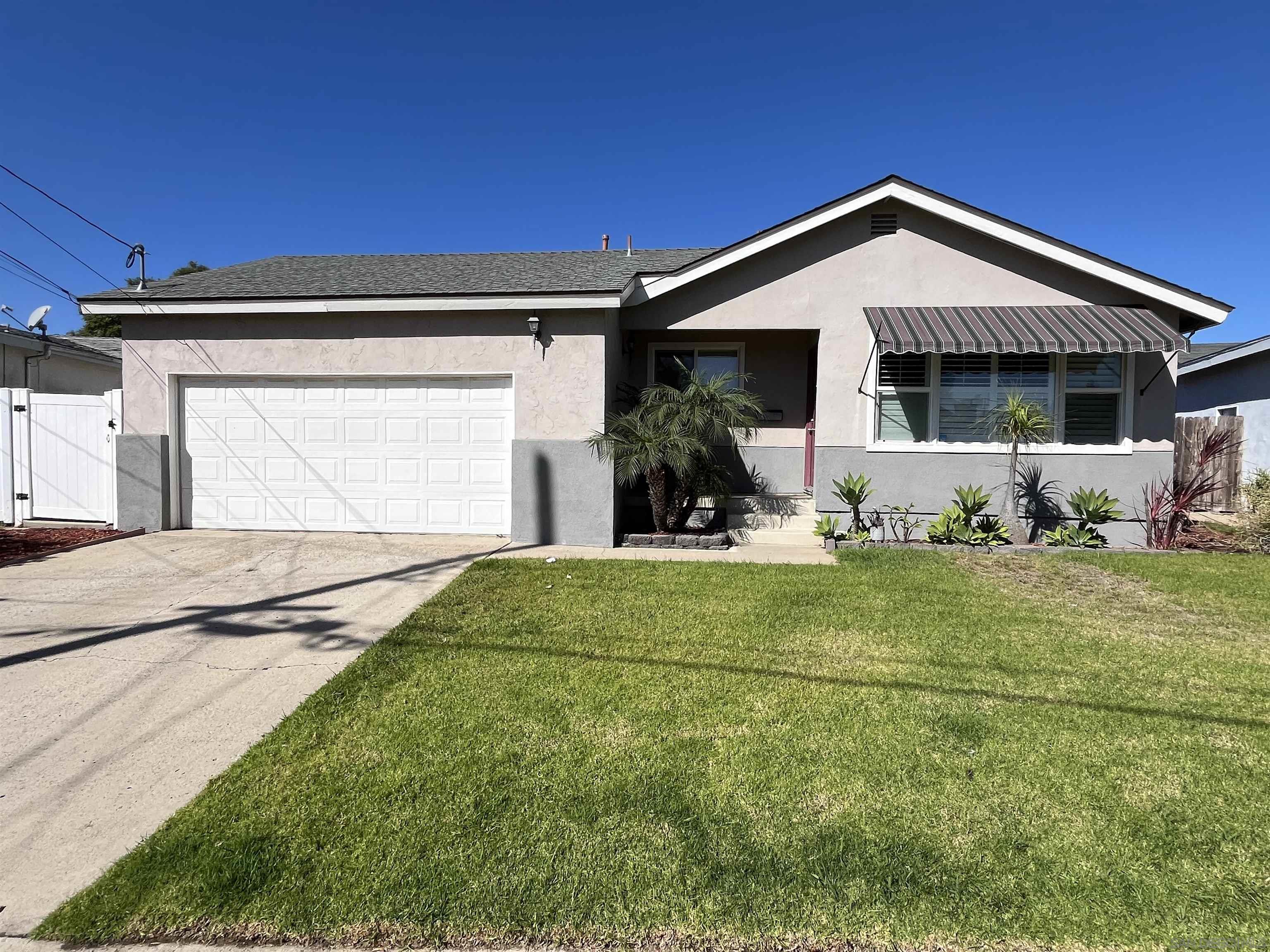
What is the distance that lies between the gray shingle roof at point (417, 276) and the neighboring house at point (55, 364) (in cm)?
238

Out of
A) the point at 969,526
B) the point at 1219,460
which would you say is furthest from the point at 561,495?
the point at 1219,460

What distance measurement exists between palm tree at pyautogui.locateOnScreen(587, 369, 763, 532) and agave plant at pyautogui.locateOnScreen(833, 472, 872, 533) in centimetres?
171

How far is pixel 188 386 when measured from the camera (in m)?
9.89

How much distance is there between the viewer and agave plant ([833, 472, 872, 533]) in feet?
31.8

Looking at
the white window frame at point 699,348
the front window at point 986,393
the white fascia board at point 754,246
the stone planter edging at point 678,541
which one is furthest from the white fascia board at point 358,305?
the front window at point 986,393

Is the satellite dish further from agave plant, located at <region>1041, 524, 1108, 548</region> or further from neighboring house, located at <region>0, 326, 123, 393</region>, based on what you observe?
agave plant, located at <region>1041, 524, 1108, 548</region>

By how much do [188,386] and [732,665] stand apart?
9.54 metres

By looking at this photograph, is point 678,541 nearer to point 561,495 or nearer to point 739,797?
point 561,495

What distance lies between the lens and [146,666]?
480 cm

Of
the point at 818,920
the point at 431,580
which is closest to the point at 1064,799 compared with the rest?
the point at 818,920

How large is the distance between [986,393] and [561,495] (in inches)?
266

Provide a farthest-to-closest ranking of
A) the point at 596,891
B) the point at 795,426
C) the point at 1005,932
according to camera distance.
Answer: the point at 795,426
the point at 596,891
the point at 1005,932

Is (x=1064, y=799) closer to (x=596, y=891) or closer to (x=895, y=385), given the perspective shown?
(x=596, y=891)

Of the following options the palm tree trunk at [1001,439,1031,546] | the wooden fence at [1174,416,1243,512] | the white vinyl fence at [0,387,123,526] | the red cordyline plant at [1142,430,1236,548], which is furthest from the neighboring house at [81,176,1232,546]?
the wooden fence at [1174,416,1243,512]
